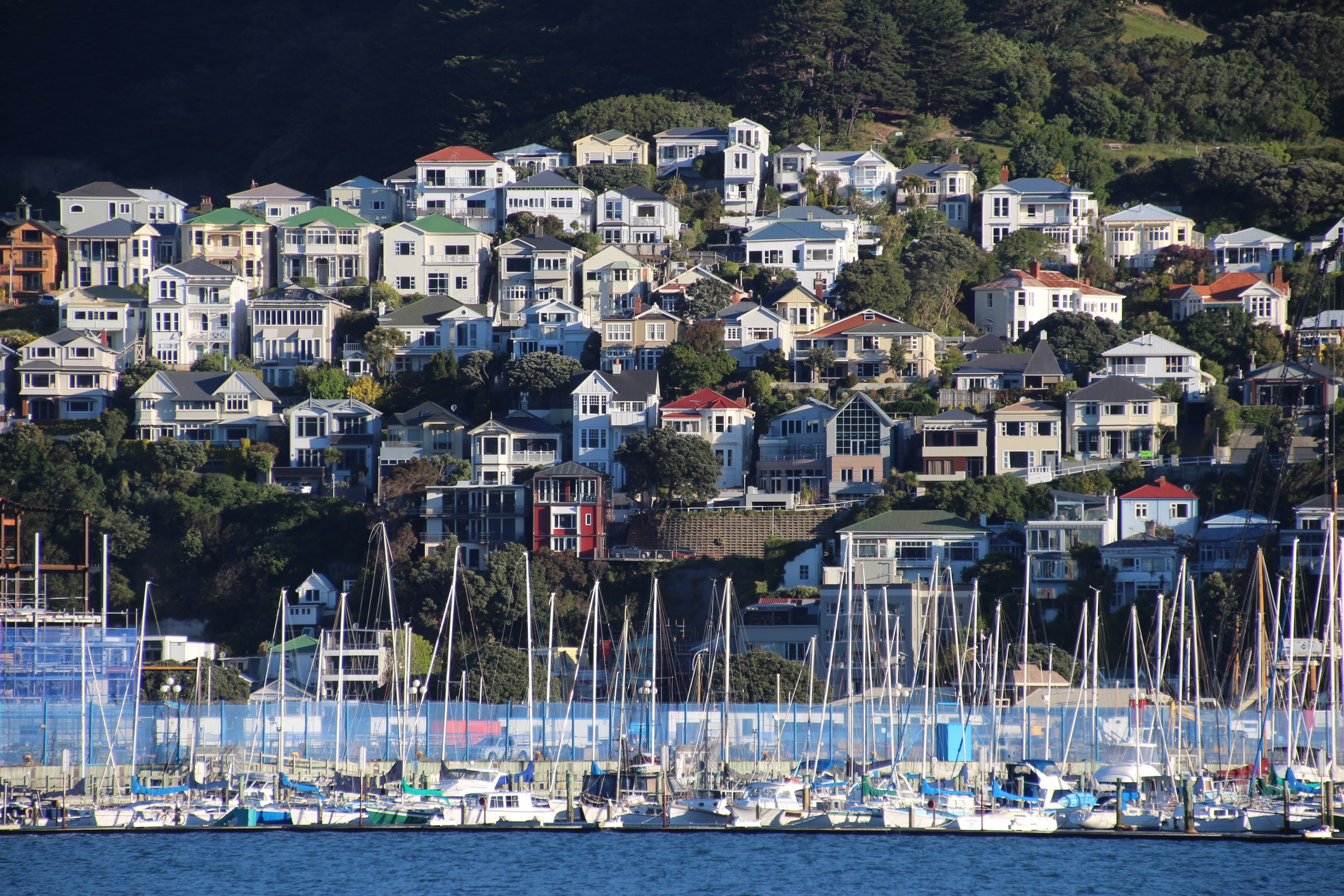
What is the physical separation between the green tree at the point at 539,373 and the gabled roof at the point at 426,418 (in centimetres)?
323

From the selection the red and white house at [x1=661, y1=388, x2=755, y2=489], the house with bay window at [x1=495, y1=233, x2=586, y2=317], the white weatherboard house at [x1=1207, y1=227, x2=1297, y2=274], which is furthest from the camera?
the white weatherboard house at [x1=1207, y1=227, x2=1297, y2=274]

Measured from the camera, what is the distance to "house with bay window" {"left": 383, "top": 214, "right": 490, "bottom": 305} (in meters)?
103

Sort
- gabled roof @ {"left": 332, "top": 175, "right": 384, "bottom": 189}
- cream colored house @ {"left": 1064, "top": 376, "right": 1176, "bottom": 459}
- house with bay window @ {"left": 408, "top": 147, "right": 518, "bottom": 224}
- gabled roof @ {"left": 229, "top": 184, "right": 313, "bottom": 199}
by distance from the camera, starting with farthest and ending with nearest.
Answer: gabled roof @ {"left": 332, "top": 175, "right": 384, "bottom": 189} < gabled roof @ {"left": 229, "top": 184, "right": 313, "bottom": 199} < house with bay window @ {"left": 408, "top": 147, "right": 518, "bottom": 224} < cream colored house @ {"left": 1064, "top": 376, "right": 1176, "bottom": 459}

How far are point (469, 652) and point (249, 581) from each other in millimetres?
14164

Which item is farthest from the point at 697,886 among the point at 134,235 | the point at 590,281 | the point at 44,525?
the point at 134,235

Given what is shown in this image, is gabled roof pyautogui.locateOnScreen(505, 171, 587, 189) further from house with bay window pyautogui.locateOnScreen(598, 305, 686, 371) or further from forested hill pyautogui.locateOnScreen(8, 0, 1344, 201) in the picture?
house with bay window pyautogui.locateOnScreen(598, 305, 686, 371)

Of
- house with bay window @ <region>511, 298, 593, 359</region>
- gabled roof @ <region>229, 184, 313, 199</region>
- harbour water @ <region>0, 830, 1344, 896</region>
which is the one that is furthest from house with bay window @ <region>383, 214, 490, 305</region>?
harbour water @ <region>0, 830, 1344, 896</region>

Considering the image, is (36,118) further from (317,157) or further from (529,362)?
(529,362)

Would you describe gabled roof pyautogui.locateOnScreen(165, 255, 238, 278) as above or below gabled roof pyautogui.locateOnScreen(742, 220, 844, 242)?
below

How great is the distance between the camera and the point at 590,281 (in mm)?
99312

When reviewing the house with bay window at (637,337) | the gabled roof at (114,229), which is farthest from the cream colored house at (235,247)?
the house with bay window at (637,337)

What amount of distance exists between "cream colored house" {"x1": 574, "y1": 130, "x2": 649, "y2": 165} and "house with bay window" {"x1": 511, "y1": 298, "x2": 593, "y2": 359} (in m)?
17.7

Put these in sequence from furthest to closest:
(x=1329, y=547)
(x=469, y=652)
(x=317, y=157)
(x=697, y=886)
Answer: (x=317, y=157)
(x=469, y=652)
(x=1329, y=547)
(x=697, y=886)

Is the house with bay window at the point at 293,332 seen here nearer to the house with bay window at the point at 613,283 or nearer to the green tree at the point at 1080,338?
the house with bay window at the point at 613,283
